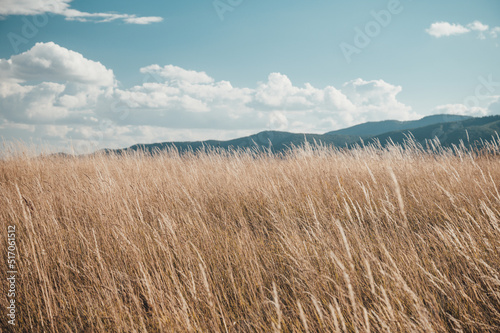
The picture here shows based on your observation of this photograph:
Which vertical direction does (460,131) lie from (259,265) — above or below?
above

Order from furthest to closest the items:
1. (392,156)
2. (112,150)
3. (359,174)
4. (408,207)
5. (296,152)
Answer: (112,150) < (296,152) < (392,156) < (359,174) < (408,207)

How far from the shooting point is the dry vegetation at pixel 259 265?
1504 millimetres

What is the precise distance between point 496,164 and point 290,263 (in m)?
5.87

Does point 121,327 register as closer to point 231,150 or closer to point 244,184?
point 244,184

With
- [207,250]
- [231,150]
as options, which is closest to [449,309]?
[207,250]

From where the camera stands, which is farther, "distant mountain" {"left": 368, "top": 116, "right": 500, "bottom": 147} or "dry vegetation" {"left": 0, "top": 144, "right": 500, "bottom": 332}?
"distant mountain" {"left": 368, "top": 116, "right": 500, "bottom": 147}

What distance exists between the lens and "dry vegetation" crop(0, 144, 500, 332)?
1.50 meters

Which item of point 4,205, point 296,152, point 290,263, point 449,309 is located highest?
point 296,152

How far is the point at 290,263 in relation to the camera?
6.95 ft

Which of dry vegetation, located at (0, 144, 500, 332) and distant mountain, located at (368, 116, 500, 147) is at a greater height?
distant mountain, located at (368, 116, 500, 147)

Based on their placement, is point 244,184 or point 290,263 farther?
point 244,184

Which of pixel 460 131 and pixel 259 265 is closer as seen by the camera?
pixel 259 265

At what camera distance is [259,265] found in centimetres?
214

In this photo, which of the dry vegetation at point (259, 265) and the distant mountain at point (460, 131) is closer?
the dry vegetation at point (259, 265)
